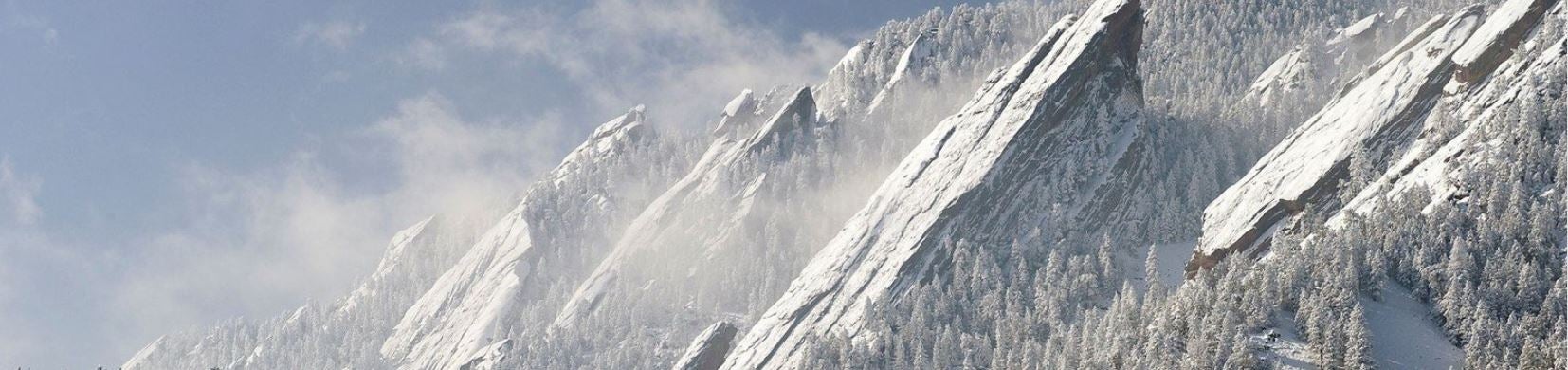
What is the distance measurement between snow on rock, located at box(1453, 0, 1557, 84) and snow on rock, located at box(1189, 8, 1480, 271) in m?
2.65

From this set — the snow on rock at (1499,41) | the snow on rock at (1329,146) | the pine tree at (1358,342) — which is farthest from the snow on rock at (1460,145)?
the pine tree at (1358,342)

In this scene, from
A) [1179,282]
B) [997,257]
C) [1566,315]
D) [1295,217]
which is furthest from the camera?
[997,257]

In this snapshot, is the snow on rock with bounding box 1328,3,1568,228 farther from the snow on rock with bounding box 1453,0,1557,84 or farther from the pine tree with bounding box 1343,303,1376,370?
the pine tree with bounding box 1343,303,1376,370

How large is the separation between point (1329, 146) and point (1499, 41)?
890 inches

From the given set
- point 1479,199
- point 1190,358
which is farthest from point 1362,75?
point 1190,358

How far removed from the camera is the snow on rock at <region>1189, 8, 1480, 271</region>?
16188 cm

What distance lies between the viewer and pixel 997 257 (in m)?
196

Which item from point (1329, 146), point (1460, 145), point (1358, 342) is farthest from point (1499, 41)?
point (1358, 342)

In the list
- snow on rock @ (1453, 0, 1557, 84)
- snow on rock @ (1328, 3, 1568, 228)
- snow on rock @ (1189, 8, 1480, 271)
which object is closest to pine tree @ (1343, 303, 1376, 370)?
snow on rock @ (1328, 3, 1568, 228)

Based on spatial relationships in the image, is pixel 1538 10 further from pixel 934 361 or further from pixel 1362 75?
pixel 934 361

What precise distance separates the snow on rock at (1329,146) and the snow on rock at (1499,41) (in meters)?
2.65

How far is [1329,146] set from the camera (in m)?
172

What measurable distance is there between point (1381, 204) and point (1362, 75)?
188 feet

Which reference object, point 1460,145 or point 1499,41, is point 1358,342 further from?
point 1499,41
